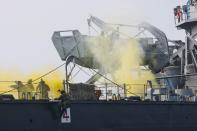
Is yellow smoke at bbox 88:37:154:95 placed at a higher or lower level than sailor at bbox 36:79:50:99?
higher

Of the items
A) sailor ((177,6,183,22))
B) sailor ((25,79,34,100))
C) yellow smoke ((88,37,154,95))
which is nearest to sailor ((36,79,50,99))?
sailor ((25,79,34,100))

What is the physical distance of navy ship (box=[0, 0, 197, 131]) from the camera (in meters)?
23.0

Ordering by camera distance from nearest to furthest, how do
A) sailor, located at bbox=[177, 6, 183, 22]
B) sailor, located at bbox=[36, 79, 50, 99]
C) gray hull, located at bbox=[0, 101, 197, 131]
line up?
gray hull, located at bbox=[0, 101, 197, 131] → sailor, located at bbox=[36, 79, 50, 99] → sailor, located at bbox=[177, 6, 183, 22]

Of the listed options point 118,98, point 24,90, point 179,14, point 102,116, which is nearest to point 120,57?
point 179,14

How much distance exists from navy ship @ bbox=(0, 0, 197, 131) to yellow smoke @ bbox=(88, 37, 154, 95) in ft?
0.64

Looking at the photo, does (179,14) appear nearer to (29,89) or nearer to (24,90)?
(29,89)

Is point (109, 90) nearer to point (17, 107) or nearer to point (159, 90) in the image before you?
point (159, 90)

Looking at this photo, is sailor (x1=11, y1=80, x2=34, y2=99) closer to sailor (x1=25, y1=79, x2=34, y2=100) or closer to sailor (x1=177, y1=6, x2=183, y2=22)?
sailor (x1=25, y1=79, x2=34, y2=100)

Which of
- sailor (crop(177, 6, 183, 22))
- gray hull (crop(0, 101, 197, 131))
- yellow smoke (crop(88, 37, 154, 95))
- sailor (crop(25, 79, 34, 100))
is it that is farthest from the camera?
sailor (crop(177, 6, 183, 22))

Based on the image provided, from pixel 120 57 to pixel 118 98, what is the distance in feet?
26.1

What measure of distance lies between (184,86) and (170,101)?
6.05 m

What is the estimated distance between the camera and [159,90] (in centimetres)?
2855

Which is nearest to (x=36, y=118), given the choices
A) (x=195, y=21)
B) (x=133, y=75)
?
(x=133, y=75)

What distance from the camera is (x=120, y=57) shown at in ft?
111
